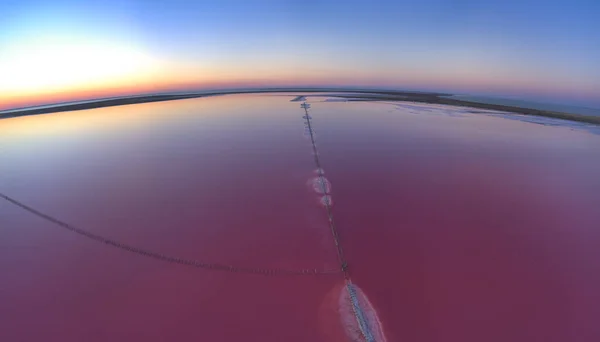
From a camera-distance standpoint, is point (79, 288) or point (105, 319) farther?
point (79, 288)

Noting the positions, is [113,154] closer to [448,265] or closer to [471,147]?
[448,265]

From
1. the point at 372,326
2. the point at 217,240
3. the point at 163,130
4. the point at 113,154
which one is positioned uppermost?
the point at 163,130

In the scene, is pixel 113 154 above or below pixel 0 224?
above

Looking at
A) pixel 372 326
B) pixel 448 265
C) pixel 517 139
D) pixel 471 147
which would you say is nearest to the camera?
pixel 372 326

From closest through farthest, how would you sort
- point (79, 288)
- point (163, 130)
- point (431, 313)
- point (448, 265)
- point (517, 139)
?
1. point (431, 313)
2. point (79, 288)
3. point (448, 265)
4. point (517, 139)
5. point (163, 130)

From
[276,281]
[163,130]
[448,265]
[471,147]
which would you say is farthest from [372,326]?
[163,130]

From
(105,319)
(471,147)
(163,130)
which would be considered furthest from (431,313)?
(163,130)

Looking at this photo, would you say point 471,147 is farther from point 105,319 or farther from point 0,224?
point 0,224
